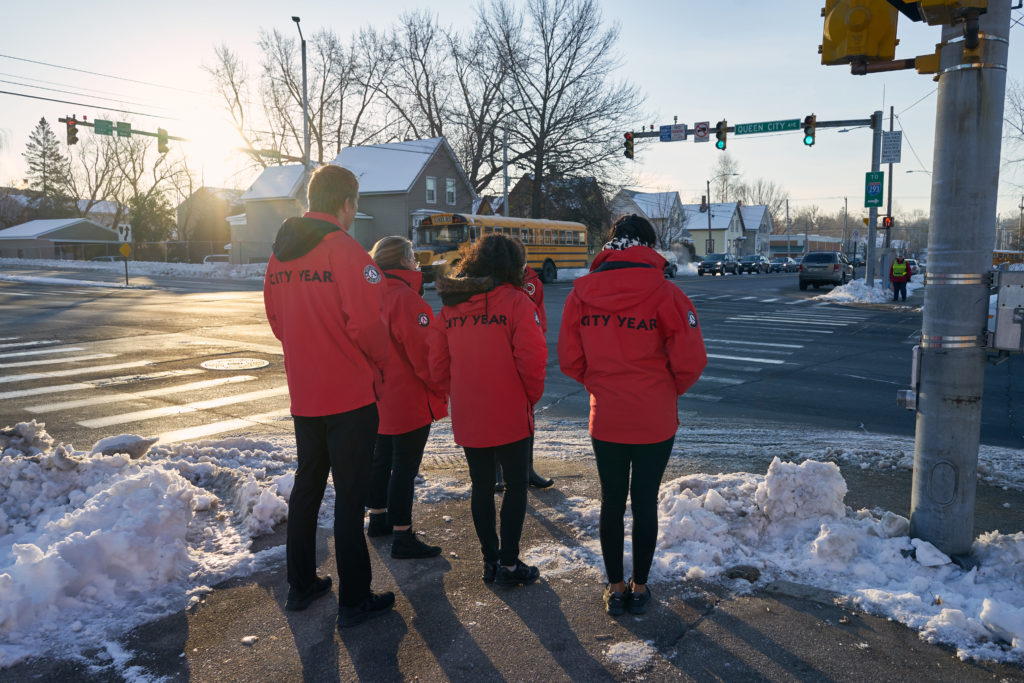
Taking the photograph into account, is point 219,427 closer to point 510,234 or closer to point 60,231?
point 510,234

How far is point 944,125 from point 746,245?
112 meters

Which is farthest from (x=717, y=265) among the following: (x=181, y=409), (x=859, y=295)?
(x=181, y=409)

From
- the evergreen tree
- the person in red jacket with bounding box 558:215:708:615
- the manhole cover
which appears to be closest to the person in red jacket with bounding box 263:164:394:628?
the person in red jacket with bounding box 558:215:708:615

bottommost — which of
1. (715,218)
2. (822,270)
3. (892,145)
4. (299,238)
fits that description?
(822,270)

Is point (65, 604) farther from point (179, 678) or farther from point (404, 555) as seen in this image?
point (404, 555)

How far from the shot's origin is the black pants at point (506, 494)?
12.0 feet

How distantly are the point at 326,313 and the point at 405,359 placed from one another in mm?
909

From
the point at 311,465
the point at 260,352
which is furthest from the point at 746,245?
the point at 311,465

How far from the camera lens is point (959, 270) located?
3.63m

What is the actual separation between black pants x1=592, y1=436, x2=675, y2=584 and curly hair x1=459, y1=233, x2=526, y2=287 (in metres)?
0.93

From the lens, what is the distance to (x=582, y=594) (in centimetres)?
360

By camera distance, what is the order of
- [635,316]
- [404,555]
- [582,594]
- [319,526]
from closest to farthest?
1. [635,316]
2. [582,594]
3. [404,555]
4. [319,526]

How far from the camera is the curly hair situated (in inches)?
142

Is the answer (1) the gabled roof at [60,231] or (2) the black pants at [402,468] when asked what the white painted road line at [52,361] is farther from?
(1) the gabled roof at [60,231]
